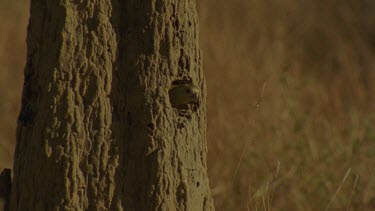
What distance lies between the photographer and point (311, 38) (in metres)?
6.58

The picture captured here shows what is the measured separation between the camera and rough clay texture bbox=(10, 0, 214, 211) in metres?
1.83

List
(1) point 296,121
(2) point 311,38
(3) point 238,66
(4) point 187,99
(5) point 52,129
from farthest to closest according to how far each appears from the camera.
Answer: (2) point 311,38, (3) point 238,66, (1) point 296,121, (4) point 187,99, (5) point 52,129

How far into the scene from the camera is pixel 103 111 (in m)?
1.87

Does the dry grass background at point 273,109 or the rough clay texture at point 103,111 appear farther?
the dry grass background at point 273,109

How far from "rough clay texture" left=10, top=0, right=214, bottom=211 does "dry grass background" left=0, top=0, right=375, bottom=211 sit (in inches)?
33.3

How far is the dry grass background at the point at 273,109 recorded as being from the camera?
3.76m

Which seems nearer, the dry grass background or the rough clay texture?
the rough clay texture

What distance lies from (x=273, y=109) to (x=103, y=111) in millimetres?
2464

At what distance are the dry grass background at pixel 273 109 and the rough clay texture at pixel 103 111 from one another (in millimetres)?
847

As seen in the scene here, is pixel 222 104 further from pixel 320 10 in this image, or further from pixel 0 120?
pixel 320 10

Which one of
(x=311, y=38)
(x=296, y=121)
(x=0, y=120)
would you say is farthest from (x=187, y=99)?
(x=311, y=38)

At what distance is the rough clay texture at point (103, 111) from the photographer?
1.83 meters

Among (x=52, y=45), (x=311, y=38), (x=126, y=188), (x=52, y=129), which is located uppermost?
(x=311, y=38)

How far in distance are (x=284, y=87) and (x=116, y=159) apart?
8.16 feet
